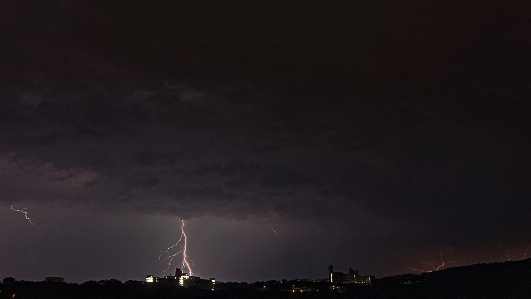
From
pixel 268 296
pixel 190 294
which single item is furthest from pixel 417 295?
pixel 190 294

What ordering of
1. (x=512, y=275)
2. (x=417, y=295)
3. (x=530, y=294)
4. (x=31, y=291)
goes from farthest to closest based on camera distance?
(x=31, y=291) < (x=417, y=295) < (x=512, y=275) < (x=530, y=294)

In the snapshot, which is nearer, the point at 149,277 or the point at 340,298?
the point at 340,298

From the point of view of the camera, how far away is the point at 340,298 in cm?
5478

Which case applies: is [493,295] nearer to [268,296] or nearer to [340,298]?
[340,298]

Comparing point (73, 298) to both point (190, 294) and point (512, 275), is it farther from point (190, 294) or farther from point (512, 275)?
point (512, 275)

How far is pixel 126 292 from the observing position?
65375 millimetres

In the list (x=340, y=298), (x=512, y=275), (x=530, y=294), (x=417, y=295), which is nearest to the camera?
(x=530, y=294)

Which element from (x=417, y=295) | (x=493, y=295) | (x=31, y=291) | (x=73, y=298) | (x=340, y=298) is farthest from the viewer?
(x=31, y=291)

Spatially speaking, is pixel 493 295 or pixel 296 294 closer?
pixel 493 295

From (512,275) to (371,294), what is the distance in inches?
1530

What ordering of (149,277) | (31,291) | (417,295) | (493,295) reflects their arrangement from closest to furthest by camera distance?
(493,295) < (417,295) < (31,291) < (149,277)

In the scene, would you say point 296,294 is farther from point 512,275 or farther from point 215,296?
point 512,275

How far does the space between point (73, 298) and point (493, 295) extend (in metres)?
54.5

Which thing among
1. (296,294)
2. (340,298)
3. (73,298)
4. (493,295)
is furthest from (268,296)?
(493,295)
